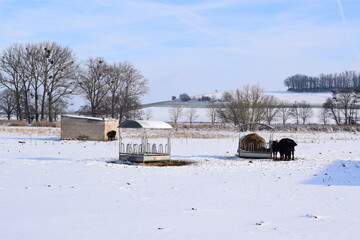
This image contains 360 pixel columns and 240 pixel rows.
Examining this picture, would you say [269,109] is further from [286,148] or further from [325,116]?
[286,148]

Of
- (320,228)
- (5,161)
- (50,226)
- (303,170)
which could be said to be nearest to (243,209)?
(320,228)

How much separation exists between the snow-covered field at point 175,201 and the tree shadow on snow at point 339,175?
0.12ft

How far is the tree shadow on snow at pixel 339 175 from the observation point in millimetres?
14838

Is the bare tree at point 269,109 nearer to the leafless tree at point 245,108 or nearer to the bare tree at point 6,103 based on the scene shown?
the leafless tree at point 245,108

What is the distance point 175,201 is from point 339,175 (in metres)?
8.37

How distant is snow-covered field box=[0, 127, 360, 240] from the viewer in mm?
8070

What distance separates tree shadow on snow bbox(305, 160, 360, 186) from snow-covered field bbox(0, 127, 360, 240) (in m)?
0.04

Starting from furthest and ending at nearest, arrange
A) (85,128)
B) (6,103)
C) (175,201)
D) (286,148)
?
1. (6,103)
2. (85,128)
3. (286,148)
4. (175,201)

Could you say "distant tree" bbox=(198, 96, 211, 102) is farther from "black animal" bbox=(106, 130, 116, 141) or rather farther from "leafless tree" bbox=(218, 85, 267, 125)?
"black animal" bbox=(106, 130, 116, 141)

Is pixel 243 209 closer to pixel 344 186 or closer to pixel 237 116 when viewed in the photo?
pixel 344 186

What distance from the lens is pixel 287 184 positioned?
46.9ft

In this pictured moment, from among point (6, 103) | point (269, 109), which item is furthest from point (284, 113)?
point (6, 103)

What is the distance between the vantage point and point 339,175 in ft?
54.6

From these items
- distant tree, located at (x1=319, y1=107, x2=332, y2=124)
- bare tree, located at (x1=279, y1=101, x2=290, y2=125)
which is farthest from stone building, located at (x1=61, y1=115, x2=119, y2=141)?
distant tree, located at (x1=319, y1=107, x2=332, y2=124)
